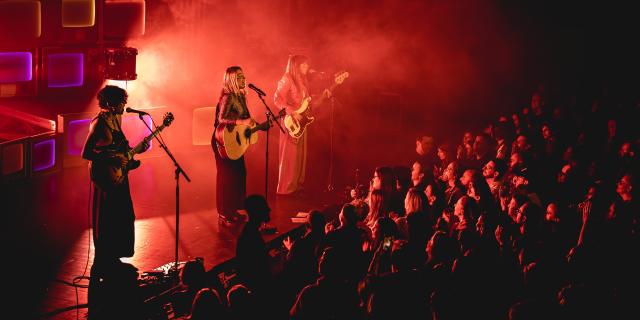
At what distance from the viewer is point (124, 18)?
13.0m

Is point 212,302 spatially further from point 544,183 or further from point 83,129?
point 83,129

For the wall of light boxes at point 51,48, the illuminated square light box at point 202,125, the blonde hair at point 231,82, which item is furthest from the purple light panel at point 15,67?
the blonde hair at point 231,82

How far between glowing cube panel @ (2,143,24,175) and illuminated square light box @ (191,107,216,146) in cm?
430

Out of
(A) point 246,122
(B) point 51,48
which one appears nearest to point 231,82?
A: (A) point 246,122

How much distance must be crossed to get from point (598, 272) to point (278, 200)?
5548 millimetres

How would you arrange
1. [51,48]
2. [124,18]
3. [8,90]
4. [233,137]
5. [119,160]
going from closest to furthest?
1. [119,160]
2. [233,137]
3. [8,90]
4. [51,48]
5. [124,18]

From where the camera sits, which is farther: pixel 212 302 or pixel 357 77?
pixel 357 77

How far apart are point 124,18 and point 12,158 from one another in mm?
4104

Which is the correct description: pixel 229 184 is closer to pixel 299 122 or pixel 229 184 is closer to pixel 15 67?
pixel 299 122

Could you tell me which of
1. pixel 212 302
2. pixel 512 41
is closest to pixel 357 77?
pixel 512 41

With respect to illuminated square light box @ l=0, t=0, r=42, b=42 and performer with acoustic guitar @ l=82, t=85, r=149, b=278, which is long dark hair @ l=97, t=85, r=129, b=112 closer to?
performer with acoustic guitar @ l=82, t=85, r=149, b=278

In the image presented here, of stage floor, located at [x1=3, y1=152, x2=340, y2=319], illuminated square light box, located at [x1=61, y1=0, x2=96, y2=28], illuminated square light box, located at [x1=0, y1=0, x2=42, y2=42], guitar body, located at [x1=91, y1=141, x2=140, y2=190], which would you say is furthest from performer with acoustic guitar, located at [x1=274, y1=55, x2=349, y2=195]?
illuminated square light box, located at [x1=0, y1=0, x2=42, y2=42]

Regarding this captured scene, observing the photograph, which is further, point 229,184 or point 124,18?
point 124,18

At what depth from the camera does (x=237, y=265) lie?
18.8 ft
